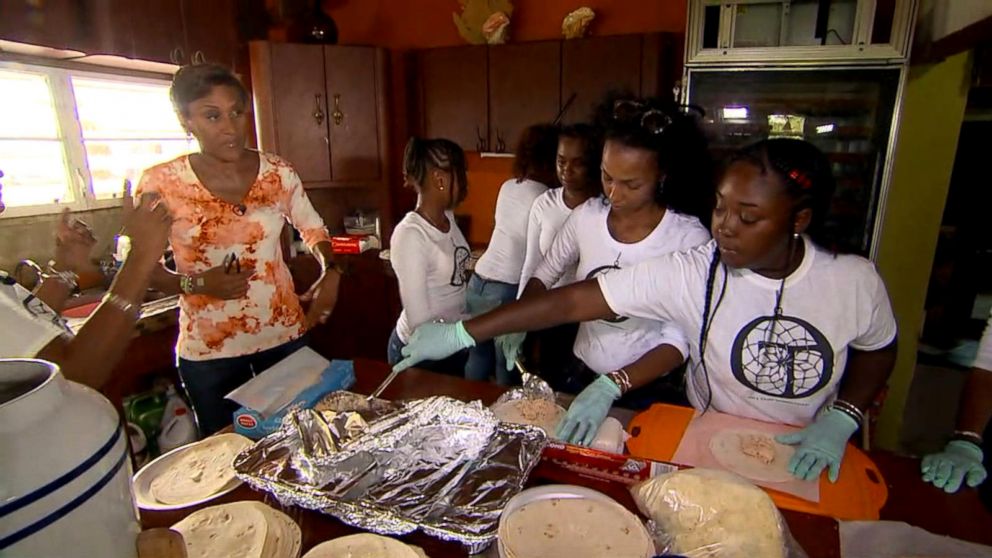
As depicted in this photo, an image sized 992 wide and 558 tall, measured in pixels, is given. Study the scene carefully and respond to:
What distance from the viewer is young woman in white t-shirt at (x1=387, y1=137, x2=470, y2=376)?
168cm

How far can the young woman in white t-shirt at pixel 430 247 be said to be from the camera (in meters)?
1.68

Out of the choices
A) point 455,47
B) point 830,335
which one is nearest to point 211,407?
point 830,335

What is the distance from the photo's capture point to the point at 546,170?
2.40 m

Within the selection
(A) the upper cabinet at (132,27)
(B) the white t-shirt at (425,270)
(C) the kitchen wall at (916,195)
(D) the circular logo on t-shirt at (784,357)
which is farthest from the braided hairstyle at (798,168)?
(A) the upper cabinet at (132,27)

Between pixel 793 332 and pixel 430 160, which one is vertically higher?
pixel 430 160

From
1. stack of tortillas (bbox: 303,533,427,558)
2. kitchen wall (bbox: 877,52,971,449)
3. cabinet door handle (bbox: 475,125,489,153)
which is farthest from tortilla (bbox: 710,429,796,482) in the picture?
cabinet door handle (bbox: 475,125,489,153)

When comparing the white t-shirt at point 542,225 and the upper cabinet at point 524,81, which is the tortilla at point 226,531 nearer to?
the white t-shirt at point 542,225

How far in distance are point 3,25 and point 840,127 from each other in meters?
3.17

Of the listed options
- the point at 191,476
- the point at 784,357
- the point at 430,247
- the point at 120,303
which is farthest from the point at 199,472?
the point at 784,357

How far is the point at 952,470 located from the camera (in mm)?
952

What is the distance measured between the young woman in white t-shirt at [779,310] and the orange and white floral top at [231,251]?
923 mm

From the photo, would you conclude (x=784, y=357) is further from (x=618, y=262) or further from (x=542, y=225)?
(x=542, y=225)

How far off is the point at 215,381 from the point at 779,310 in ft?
4.69

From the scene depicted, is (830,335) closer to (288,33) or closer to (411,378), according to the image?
(411,378)
